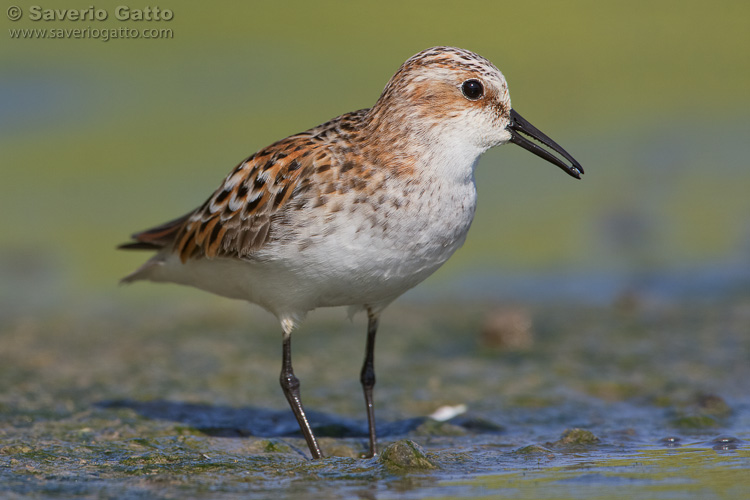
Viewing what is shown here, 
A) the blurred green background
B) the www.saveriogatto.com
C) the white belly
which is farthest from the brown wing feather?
the www.saveriogatto.com

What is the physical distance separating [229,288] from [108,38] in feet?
35.5

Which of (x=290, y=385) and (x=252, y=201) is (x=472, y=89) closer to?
(x=252, y=201)

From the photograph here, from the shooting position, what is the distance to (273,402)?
8.59m

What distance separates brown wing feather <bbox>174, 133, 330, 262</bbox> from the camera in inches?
269

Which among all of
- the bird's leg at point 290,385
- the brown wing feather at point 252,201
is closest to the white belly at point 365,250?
the brown wing feather at point 252,201

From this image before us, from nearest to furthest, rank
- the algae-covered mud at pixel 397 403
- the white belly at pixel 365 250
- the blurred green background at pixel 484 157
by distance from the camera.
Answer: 1. the algae-covered mud at pixel 397 403
2. the white belly at pixel 365 250
3. the blurred green background at pixel 484 157

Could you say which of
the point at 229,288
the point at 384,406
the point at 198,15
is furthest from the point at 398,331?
the point at 198,15

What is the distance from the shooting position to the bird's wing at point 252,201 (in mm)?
6820

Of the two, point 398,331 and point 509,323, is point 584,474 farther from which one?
point 398,331

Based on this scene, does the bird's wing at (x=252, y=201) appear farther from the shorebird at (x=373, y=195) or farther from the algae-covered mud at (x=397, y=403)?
the algae-covered mud at (x=397, y=403)

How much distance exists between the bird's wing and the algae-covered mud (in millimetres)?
1319

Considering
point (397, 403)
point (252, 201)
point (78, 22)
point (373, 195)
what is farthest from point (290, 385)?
point (78, 22)

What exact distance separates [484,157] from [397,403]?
25.7ft

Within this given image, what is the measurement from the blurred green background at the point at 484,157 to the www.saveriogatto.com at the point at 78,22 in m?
0.14
